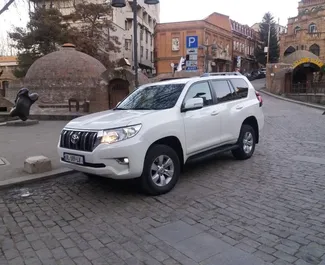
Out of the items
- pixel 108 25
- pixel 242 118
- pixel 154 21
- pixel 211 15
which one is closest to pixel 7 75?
pixel 108 25

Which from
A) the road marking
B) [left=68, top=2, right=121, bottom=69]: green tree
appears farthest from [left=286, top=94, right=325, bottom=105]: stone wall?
the road marking

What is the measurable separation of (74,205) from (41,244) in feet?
4.00

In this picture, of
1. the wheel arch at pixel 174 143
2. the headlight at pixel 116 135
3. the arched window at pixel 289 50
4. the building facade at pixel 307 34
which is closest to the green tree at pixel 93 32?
the wheel arch at pixel 174 143

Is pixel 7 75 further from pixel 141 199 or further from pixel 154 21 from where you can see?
pixel 141 199

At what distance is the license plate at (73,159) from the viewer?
5.08m

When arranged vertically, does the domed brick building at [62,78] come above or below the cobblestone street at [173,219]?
above

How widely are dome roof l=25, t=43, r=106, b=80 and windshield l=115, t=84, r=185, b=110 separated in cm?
1715

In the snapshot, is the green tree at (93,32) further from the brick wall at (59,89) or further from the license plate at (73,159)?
the license plate at (73,159)

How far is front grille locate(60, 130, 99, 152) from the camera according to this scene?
4941mm

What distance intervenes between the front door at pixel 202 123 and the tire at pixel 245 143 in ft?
3.41

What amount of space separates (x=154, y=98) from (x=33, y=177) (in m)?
2.73

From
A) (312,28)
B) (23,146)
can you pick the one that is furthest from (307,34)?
(23,146)

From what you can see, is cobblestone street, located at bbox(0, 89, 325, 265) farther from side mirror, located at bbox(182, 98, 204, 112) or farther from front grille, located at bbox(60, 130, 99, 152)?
side mirror, located at bbox(182, 98, 204, 112)

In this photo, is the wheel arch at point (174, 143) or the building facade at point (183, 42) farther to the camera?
the building facade at point (183, 42)
